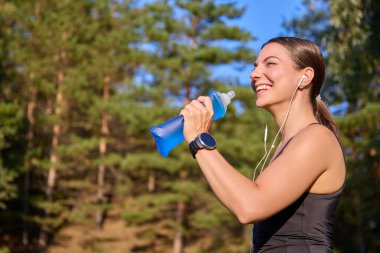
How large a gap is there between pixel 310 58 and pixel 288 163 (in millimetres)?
486

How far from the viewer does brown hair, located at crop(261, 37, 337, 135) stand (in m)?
1.89

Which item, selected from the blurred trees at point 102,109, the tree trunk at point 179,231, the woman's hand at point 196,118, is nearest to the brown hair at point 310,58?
the woman's hand at point 196,118

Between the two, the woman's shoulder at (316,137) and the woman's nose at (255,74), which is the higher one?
the woman's nose at (255,74)

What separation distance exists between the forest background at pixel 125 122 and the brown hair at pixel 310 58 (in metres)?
15.2

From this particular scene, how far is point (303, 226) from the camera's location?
67.2 inches

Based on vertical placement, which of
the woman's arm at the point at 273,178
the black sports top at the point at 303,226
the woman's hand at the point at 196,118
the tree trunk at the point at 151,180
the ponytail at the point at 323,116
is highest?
the tree trunk at the point at 151,180

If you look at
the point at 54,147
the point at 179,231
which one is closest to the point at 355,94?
the point at 179,231

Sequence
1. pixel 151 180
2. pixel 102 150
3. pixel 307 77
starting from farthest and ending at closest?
pixel 151 180, pixel 102 150, pixel 307 77

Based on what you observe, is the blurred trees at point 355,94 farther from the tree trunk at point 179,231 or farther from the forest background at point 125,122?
the tree trunk at point 179,231

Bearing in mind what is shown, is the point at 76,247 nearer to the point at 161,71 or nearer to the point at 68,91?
the point at 68,91

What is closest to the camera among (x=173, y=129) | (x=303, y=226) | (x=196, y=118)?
(x=303, y=226)

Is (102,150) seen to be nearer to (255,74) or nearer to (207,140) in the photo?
(255,74)

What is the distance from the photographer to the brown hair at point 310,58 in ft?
6.21

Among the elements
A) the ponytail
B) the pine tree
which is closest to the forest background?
the pine tree
